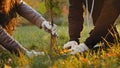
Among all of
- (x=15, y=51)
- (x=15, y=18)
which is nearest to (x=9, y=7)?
(x=15, y=18)

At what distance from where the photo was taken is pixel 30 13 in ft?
18.1

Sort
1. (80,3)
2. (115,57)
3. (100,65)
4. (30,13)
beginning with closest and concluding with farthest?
(100,65)
(115,57)
(80,3)
(30,13)

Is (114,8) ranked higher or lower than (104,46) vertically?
higher

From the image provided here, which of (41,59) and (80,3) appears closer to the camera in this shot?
(41,59)

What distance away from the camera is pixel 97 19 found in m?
4.75

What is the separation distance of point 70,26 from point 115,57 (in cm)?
138

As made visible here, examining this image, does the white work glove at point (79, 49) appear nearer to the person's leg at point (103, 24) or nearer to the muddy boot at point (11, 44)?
the person's leg at point (103, 24)

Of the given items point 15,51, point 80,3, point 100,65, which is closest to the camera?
point 100,65

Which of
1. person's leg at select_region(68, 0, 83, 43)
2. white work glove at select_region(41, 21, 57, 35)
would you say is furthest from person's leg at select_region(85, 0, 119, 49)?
person's leg at select_region(68, 0, 83, 43)

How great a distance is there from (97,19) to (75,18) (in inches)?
18.5

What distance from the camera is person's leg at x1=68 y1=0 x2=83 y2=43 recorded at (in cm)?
515

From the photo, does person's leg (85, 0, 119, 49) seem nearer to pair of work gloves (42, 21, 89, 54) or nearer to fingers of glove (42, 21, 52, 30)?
pair of work gloves (42, 21, 89, 54)

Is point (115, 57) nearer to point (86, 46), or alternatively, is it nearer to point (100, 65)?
point (100, 65)

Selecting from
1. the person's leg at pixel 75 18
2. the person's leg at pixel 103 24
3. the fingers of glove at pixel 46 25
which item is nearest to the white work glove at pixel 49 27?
the fingers of glove at pixel 46 25
